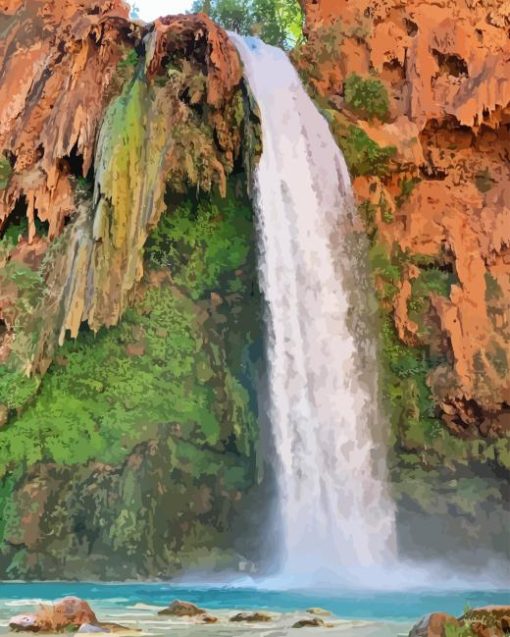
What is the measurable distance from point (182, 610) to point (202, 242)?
7478 mm

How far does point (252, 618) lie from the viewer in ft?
21.2

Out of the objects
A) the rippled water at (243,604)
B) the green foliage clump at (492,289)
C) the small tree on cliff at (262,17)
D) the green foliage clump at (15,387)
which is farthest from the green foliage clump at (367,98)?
the small tree on cliff at (262,17)

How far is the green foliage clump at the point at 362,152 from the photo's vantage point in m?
13.5

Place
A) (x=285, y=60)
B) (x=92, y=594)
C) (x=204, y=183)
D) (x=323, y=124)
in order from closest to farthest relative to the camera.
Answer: (x=92, y=594)
(x=204, y=183)
(x=323, y=124)
(x=285, y=60)

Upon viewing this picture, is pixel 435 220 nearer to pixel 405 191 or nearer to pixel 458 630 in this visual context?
pixel 405 191

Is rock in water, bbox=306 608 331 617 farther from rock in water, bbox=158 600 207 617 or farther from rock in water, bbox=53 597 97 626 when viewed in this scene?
rock in water, bbox=53 597 97 626

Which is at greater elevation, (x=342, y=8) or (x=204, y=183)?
(x=342, y=8)

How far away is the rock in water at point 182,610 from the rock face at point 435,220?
18.8ft

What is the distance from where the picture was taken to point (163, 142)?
12.6 metres

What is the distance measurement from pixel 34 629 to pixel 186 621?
1.19m

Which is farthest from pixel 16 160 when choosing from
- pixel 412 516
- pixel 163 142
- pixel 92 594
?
pixel 412 516

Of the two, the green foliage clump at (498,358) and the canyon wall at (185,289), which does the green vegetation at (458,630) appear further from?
the green foliage clump at (498,358)

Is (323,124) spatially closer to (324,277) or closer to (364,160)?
(364,160)

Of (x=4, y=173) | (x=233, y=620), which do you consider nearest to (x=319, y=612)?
(x=233, y=620)
